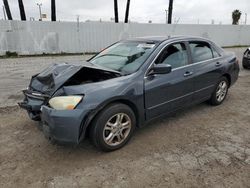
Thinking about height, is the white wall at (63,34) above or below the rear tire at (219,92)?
above

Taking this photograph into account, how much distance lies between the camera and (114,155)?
2951mm

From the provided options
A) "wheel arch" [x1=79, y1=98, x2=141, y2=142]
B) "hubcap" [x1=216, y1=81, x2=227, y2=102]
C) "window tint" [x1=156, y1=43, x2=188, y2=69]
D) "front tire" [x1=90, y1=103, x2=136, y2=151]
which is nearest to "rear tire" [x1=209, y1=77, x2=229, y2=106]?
"hubcap" [x1=216, y1=81, x2=227, y2=102]

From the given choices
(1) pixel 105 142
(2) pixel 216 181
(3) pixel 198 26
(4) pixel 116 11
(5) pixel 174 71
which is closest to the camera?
(2) pixel 216 181

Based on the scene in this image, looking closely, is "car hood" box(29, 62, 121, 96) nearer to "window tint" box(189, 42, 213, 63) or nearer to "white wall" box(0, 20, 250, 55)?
"window tint" box(189, 42, 213, 63)

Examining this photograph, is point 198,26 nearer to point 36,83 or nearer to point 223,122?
point 223,122

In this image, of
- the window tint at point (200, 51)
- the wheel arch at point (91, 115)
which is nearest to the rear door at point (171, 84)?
the window tint at point (200, 51)

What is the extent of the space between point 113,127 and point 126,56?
4.14 ft

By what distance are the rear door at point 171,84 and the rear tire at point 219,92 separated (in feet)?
3.18

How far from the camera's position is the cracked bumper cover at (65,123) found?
2578 mm

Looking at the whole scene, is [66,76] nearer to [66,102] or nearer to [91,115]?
[66,102]

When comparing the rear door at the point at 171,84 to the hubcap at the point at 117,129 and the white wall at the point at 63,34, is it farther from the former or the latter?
the white wall at the point at 63,34

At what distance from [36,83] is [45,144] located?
0.94 metres

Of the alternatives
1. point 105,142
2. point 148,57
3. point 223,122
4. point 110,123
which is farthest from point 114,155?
point 223,122

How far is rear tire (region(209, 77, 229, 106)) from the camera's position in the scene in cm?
459
